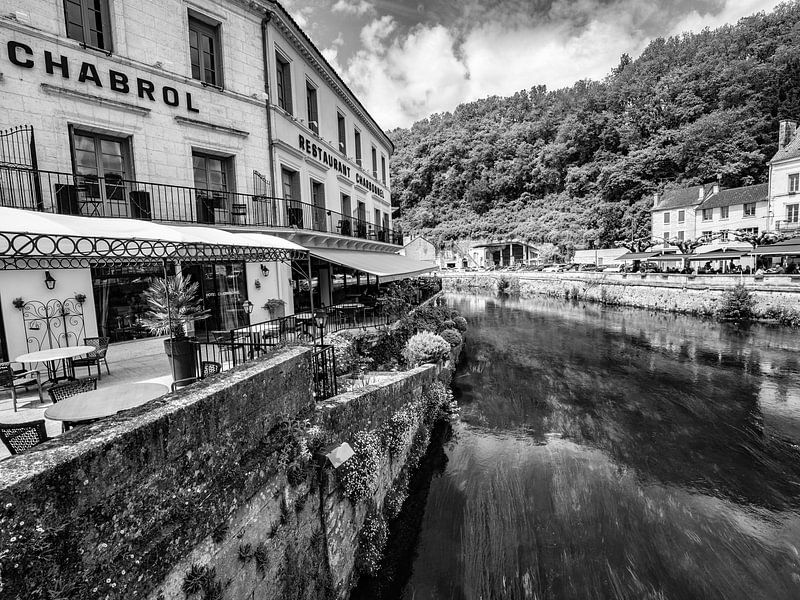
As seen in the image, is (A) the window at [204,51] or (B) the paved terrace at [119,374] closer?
(B) the paved terrace at [119,374]

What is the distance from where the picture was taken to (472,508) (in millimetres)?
7746

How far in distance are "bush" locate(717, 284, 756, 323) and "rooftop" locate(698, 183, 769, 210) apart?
63.4 ft

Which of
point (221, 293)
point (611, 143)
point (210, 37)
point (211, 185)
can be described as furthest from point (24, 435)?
point (611, 143)

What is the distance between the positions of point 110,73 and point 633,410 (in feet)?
55.2

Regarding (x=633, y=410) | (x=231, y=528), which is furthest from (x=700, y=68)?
(x=231, y=528)

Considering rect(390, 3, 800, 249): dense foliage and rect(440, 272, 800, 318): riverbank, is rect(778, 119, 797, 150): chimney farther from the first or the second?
rect(440, 272, 800, 318): riverbank

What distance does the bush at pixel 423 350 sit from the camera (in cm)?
1209

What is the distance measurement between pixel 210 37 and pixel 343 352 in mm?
9896

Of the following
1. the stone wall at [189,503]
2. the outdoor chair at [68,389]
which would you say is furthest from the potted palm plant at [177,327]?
the stone wall at [189,503]

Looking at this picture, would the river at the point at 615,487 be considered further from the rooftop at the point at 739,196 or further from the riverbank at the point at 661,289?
the rooftop at the point at 739,196

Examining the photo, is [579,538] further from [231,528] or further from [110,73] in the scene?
[110,73]

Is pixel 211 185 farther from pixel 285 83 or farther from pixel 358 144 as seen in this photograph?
pixel 358 144

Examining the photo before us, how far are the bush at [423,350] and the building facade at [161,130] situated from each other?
4.32 m

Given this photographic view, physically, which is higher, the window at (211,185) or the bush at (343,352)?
the window at (211,185)
